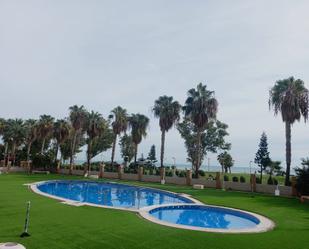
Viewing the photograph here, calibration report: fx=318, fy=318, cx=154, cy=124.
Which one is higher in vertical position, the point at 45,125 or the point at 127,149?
the point at 45,125

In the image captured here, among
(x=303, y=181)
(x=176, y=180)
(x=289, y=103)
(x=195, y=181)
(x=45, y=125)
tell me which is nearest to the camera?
(x=303, y=181)

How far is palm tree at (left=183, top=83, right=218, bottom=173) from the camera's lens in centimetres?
3941

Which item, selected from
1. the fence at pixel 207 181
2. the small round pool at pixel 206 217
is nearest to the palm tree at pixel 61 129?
the fence at pixel 207 181

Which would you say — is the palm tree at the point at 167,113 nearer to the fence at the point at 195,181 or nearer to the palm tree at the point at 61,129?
the fence at the point at 195,181

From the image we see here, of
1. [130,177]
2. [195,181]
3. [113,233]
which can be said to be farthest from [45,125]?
[113,233]

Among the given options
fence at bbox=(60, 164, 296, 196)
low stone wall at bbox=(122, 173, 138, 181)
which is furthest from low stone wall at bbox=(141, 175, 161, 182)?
low stone wall at bbox=(122, 173, 138, 181)

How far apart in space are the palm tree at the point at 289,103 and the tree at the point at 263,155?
1080 inches

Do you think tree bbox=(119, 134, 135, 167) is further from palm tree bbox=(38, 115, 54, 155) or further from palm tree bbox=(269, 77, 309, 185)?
palm tree bbox=(269, 77, 309, 185)

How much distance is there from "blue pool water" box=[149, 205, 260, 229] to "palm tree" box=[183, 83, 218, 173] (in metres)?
19.0

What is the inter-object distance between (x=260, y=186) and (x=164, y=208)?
14.8 m

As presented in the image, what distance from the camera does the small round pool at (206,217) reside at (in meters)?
16.0

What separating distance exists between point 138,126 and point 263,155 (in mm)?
24128

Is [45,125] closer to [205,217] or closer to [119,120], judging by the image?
[119,120]

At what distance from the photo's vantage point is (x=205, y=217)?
18641 mm
